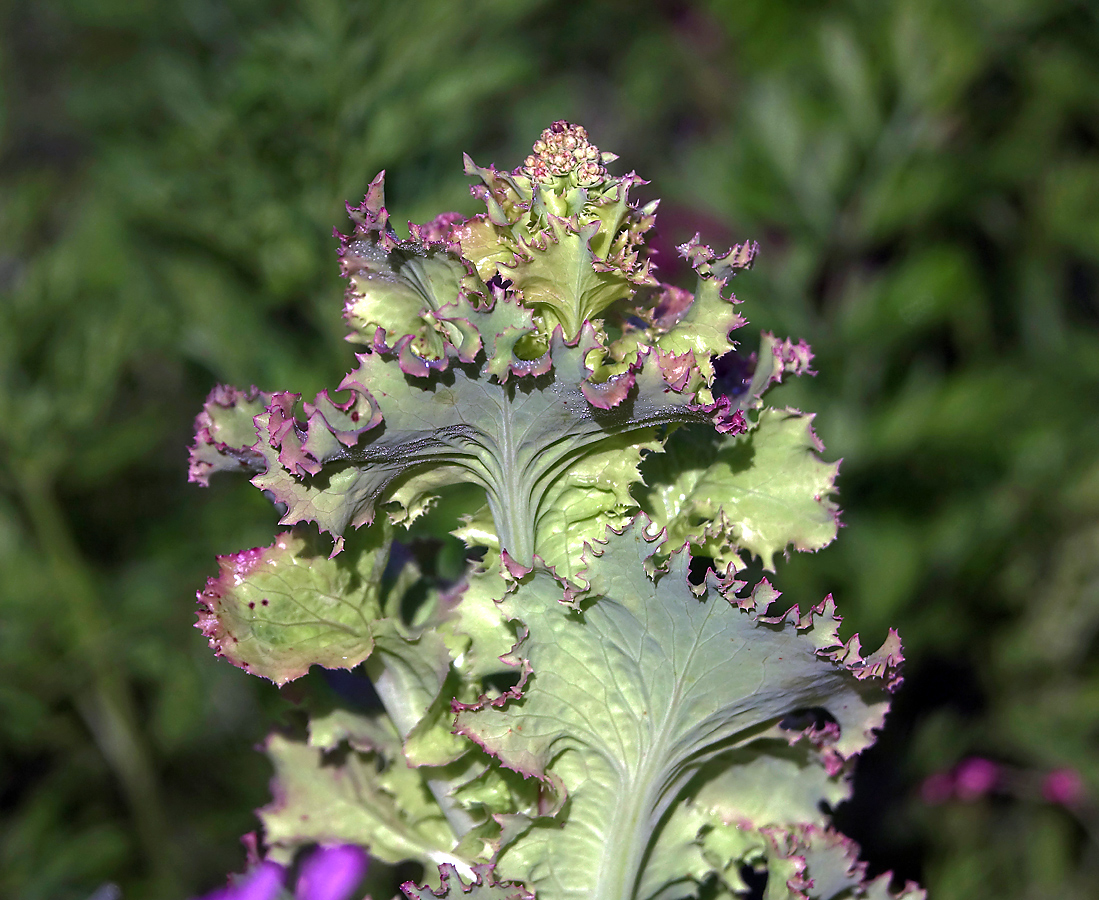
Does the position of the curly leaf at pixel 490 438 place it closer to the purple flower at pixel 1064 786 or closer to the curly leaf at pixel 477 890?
the curly leaf at pixel 477 890

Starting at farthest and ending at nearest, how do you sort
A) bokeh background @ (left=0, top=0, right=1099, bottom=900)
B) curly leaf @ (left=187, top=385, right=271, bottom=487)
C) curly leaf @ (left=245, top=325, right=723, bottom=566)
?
bokeh background @ (left=0, top=0, right=1099, bottom=900)
curly leaf @ (left=187, top=385, right=271, bottom=487)
curly leaf @ (left=245, top=325, right=723, bottom=566)

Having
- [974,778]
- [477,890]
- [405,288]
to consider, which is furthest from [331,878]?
[974,778]

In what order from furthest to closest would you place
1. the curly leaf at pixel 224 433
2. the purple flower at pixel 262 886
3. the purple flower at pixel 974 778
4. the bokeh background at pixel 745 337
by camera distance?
1. the purple flower at pixel 974 778
2. the bokeh background at pixel 745 337
3. the purple flower at pixel 262 886
4. the curly leaf at pixel 224 433

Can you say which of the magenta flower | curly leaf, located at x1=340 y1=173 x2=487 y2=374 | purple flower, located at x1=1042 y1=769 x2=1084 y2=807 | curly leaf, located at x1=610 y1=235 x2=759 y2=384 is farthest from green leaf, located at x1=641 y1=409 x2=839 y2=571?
purple flower, located at x1=1042 y1=769 x2=1084 y2=807

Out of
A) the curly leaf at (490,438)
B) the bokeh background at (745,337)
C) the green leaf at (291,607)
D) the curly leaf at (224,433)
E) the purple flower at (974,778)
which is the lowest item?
the green leaf at (291,607)

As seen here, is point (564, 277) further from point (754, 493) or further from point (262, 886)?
point (262, 886)

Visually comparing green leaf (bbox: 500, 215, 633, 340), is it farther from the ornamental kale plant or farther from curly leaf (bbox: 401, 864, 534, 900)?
curly leaf (bbox: 401, 864, 534, 900)

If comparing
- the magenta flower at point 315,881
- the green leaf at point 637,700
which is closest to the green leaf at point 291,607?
the green leaf at point 637,700
